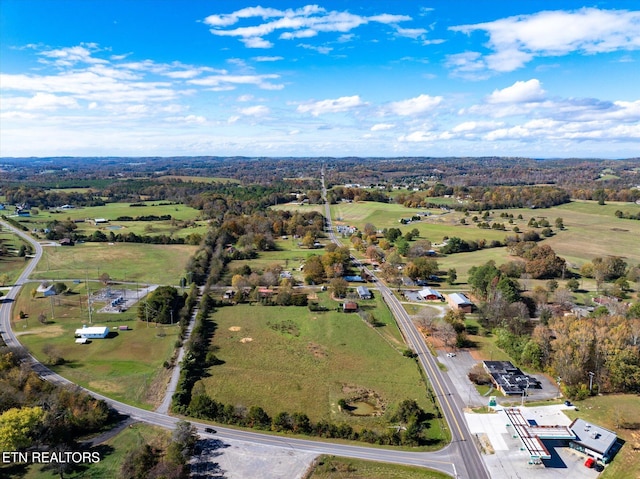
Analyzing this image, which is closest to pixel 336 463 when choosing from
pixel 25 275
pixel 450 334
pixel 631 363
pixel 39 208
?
pixel 450 334

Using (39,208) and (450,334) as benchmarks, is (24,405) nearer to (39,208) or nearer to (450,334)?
(450,334)

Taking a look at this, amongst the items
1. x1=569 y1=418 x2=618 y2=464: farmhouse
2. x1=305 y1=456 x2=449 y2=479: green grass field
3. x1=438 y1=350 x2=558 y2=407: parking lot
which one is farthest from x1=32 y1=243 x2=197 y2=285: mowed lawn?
x1=569 y1=418 x2=618 y2=464: farmhouse

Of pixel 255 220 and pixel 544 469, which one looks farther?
pixel 255 220

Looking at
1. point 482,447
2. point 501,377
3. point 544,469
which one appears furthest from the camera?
point 501,377

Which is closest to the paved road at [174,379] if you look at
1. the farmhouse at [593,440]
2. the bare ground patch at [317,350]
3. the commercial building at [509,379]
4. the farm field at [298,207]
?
the bare ground patch at [317,350]

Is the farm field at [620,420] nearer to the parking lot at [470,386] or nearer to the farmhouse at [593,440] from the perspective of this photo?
the farmhouse at [593,440]

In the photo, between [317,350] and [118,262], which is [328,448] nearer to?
[317,350]
